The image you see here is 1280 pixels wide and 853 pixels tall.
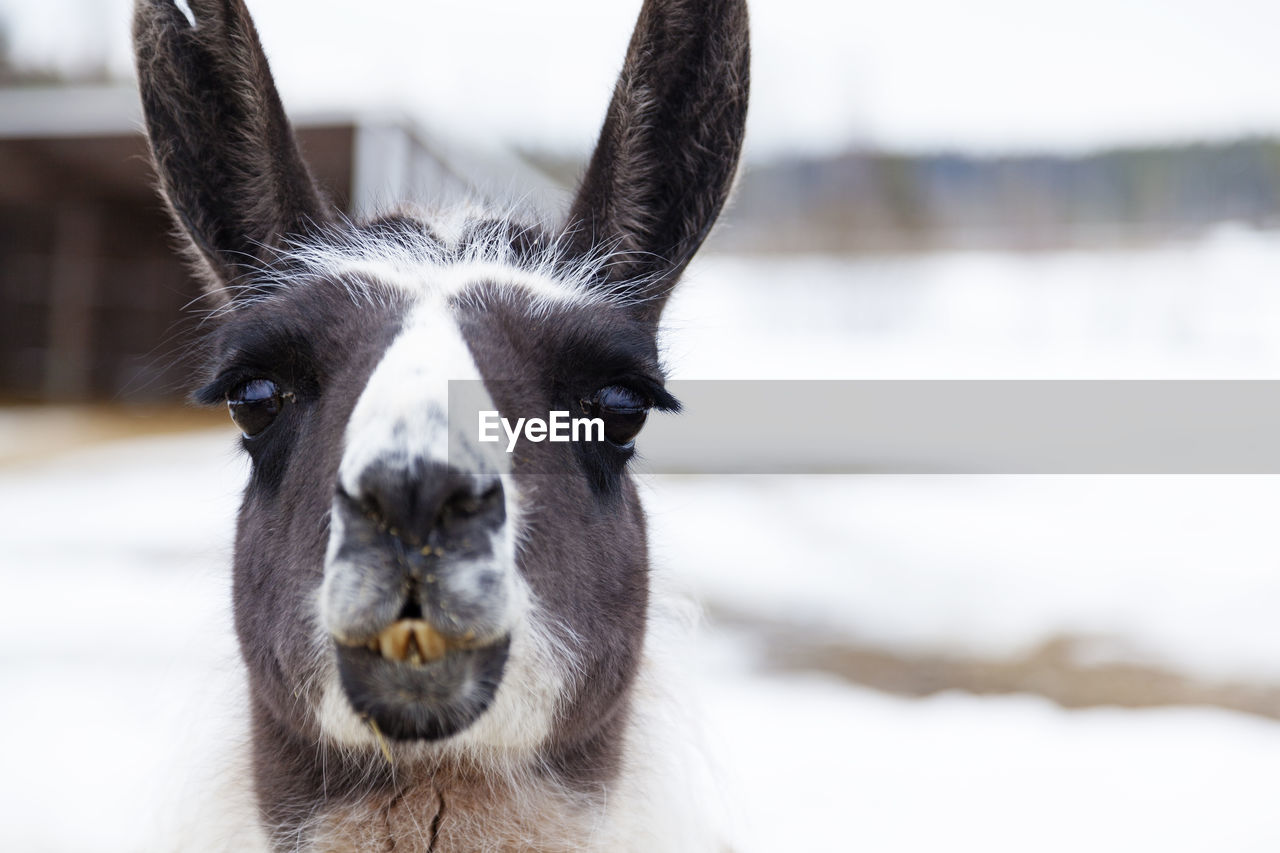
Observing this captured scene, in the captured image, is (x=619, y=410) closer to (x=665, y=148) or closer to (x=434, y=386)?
(x=434, y=386)

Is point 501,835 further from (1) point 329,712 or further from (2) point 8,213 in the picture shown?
(2) point 8,213

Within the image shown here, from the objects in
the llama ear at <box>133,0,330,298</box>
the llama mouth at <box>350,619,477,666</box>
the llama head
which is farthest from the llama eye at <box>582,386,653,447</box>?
the llama ear at <box>133,0,330,298</box>

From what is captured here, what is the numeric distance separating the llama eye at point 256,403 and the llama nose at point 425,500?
0.74m

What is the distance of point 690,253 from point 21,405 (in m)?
23.1

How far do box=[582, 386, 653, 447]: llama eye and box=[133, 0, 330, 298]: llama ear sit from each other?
3.52ft

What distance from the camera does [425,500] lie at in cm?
174

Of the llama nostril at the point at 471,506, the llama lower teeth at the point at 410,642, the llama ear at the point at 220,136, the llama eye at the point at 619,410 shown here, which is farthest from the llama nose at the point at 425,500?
the llama ear at the point at 220,136

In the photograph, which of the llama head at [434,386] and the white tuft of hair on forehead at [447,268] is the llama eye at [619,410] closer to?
the llama head at [434,386]

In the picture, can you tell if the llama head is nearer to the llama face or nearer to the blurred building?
the llama face

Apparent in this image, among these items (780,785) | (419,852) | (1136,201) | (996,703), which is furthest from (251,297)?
(1136,201)

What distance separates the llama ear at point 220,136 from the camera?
A: 2.71 meters

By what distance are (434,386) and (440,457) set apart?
20 centimetres

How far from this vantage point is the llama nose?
173 cm

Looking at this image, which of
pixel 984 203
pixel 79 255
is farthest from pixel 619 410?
pixel 79 255
